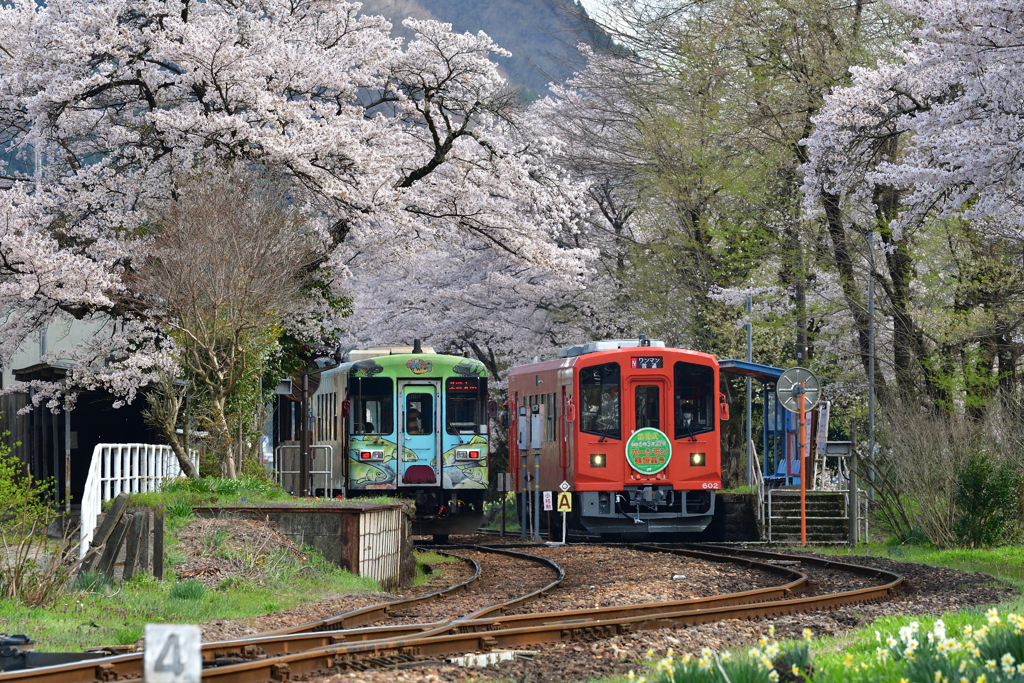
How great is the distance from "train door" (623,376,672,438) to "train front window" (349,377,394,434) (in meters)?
4.32

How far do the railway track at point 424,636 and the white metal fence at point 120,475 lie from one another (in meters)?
3.43

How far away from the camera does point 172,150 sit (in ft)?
67.6

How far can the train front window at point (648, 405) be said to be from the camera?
20.6 meters

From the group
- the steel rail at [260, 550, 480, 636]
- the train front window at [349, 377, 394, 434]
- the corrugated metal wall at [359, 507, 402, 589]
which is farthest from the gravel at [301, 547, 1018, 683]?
the train front window at [349, 377, 394, 434]

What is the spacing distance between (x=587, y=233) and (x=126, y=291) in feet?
54.8

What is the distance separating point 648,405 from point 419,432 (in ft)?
13.7

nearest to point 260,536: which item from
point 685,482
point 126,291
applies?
point 126,291

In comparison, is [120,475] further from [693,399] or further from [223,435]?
[693,399]

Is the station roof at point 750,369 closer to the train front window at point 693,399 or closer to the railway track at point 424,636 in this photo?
the train front window at point 693,399

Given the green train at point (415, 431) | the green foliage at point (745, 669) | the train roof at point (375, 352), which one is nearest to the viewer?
the green foliage at point (745, 669)

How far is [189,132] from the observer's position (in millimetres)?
20203

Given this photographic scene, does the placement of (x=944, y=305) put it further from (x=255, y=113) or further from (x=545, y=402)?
(x=255, y=113)

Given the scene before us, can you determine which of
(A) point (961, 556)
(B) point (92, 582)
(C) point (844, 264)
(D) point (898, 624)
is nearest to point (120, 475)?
(B) point (92, 582)

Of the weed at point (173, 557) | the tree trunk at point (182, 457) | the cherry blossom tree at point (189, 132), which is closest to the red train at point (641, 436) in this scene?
the cherry blossom tree at point (189, 132)
